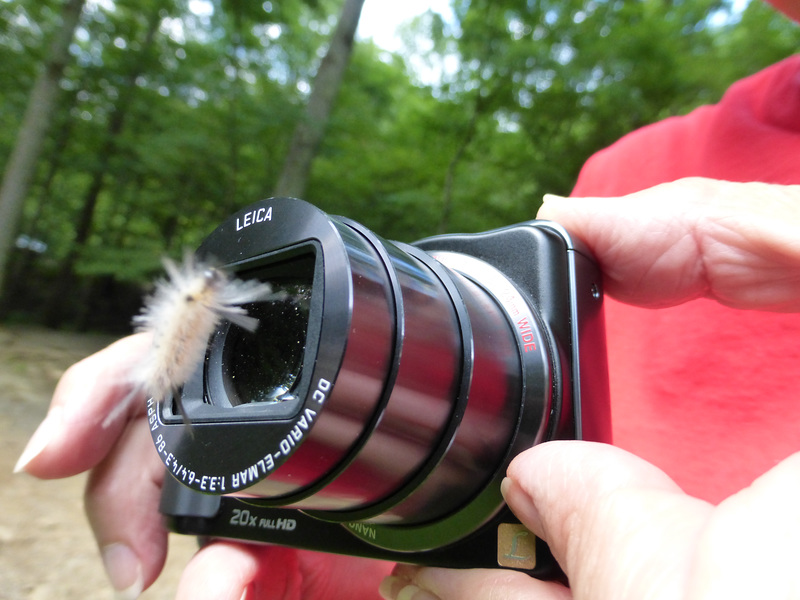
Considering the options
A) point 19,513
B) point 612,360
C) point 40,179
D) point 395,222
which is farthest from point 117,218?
point 612,360

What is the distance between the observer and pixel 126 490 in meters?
1.11

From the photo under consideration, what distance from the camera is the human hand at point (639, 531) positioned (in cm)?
43

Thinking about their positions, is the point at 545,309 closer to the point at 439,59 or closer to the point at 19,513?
the point at 19,513

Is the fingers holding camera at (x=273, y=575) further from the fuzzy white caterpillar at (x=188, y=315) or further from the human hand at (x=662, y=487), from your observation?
the fuzzy white caterpillar at (x=188, y=315)

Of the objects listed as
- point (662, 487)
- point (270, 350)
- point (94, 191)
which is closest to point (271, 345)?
point (270, 350)

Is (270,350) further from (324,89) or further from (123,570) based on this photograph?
(324,89)

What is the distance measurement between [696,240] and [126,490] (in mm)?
1141

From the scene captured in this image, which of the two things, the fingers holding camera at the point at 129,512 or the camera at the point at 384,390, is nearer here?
the camera at the point at 384,390

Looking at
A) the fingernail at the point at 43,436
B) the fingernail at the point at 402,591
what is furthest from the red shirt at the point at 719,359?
the fingernail at the point at 43,436

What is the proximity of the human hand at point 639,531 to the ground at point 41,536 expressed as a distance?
296 cm

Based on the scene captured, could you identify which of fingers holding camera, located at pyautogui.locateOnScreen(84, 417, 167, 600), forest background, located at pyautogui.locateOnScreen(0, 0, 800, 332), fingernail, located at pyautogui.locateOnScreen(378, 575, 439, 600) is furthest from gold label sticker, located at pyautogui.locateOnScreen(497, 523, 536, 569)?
forest background, located at pyautogui.locateOnScreen(0, 0, 800, 332)

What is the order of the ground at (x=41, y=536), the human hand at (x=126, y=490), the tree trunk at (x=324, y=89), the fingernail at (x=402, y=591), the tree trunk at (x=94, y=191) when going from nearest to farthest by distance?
1. the fingernail at (x=402, y=591)
2. the human hand at (x=126, y=490)
3. the ground at (x=41, y=536)
4. the tree trunk at (x=324, y=89)
5. the tree trunk at (x=94, y=191)

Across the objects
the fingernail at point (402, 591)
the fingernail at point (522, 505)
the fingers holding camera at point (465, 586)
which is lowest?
the fingernail at point (402, 591)

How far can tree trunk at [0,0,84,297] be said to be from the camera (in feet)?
17.9
